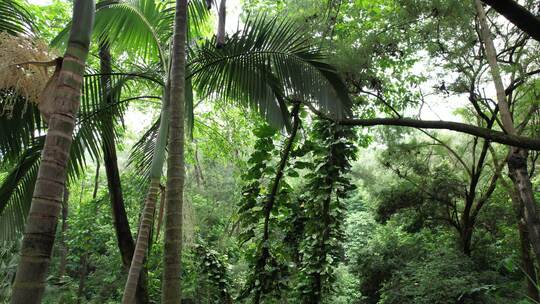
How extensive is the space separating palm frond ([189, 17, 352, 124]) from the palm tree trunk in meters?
2.48

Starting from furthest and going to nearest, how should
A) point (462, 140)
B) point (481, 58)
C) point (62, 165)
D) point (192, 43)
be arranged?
point (462, 140)
point (481, 58)
point (192, 43)
point (62, 165)

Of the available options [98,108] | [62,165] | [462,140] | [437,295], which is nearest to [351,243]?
[462,140]

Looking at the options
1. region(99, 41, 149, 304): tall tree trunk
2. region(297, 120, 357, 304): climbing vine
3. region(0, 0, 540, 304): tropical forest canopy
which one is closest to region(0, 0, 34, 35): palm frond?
region(0, 0, 540, 304): tropical forest canopy

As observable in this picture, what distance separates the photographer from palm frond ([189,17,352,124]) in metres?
4.48

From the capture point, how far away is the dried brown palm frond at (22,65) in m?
2.17

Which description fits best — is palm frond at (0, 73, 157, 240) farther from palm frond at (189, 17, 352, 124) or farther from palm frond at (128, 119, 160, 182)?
palm frond at (189, 17, 352, 124)

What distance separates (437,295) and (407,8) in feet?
17.3

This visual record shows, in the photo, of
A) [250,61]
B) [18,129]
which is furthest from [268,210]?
[18,129]

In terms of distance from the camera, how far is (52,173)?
1732 mm

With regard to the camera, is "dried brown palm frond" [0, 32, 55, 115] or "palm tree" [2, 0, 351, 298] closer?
"dried brown palm frond" [0, 32, 55, 115]

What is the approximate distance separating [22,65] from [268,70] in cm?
275

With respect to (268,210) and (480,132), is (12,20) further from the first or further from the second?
(480,132)

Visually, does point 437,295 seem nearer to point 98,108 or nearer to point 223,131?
point 223,131

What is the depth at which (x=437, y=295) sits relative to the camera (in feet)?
25.9
